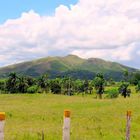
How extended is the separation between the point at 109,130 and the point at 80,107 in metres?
24.9

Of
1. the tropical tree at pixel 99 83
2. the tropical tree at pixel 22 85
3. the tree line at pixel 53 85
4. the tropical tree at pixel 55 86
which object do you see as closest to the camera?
the tree line at pixel 53 85

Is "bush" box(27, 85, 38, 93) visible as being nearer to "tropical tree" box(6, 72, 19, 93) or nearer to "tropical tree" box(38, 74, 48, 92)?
"tropical tree" box(6, 72, 19, 93)

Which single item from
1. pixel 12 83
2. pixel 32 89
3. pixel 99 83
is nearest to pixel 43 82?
pixel 32 89

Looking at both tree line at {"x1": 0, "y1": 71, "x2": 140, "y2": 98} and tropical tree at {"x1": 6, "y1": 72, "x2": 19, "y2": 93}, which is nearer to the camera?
tropical tree at {"x1": 6, "y1": 72, "x2": 19, "y2": 93}

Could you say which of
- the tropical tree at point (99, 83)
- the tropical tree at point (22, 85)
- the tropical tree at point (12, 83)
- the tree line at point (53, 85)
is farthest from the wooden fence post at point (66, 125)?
the tropical tree at point (22, 85)

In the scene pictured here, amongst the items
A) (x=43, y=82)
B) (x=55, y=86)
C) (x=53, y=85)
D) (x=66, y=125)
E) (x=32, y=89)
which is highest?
(x=43, y=82)

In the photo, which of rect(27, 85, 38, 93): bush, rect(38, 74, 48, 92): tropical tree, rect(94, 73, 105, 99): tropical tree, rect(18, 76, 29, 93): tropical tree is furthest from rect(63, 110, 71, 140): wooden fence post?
rect(38, 74, 48, 92): tropical tree

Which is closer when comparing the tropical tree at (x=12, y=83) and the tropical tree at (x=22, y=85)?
the tropical tree at (x=12, y=83)

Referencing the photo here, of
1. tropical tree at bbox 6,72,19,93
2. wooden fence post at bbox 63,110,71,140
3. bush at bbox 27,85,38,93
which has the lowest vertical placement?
wooden fence post at bbox 63,110,71,140

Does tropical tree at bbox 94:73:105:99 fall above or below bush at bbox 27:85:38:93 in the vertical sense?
above

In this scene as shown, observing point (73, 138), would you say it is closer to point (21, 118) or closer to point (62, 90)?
point (21, 118)

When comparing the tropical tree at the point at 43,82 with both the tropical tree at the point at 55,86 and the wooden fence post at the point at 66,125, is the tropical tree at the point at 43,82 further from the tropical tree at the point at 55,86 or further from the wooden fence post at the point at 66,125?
the wooden fence post at the point at 66,125

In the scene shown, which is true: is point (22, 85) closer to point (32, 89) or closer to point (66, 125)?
point (32, 89)

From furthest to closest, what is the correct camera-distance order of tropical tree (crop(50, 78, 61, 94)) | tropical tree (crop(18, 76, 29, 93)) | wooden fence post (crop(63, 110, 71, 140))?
tropical tree (crop(50, 78, 61, 94)), tropical tree (crop(18, 76, 29, 93)), wooden fence post (crop(63, 110, 71, 140))
